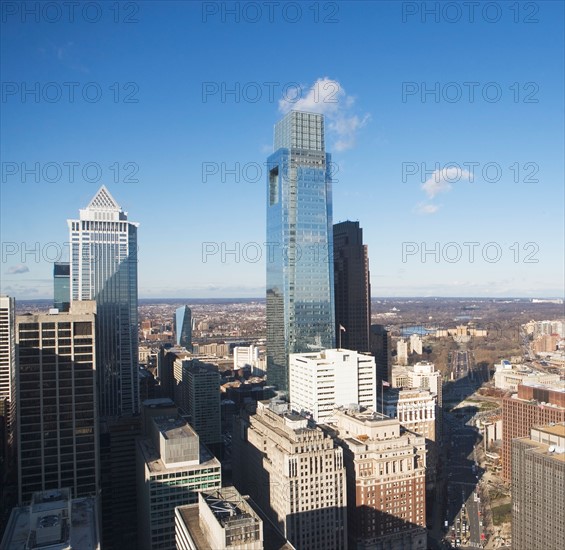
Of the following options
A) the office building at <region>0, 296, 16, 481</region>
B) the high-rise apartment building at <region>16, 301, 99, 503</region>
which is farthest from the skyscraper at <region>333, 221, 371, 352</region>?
the high-rise apartment building at <region>16, 301, 99, 503</region>

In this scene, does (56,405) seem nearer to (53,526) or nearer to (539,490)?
(53,526)

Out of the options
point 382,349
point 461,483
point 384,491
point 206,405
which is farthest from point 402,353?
point 384,491

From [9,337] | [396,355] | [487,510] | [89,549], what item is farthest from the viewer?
[396,355]

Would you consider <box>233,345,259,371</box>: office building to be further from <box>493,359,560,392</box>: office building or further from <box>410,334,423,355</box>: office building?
<box>493,359,560,392</box>: office building

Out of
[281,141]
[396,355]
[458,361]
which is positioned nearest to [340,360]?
[281,141]

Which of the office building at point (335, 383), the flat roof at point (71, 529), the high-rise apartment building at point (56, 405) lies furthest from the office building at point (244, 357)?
the flat roof at point (71, 529)

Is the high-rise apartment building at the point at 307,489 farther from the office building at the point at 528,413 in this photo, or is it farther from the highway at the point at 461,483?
the office building at the point at 528,413

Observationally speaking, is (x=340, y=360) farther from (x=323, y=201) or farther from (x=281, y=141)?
(x=281, y=141)
